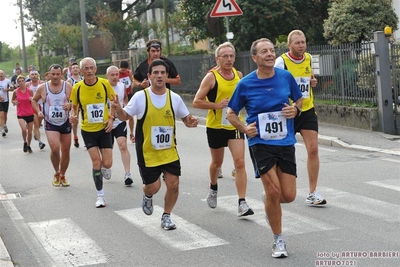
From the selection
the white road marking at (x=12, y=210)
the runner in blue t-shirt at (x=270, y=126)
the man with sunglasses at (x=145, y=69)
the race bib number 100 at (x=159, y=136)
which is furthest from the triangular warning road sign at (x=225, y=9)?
the runner in blue t-shirt at (x=270, y=126)

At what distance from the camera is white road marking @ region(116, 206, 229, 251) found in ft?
26.5

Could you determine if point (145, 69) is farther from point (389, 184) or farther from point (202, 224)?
point (202, 224)

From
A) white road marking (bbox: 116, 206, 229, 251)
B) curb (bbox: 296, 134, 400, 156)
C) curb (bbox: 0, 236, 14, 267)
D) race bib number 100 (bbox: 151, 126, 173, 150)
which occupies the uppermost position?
race bib number 100 (bbox: 151, 126, 173, 150)

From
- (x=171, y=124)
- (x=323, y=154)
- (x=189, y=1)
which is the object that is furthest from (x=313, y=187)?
→ (x=189, y=1)

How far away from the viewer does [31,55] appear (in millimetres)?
92688

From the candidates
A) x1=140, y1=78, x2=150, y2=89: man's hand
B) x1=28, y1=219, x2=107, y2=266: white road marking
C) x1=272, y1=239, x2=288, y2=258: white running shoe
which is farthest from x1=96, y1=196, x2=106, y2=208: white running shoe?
x1=272, y1=239, x2=288, y2=258: white running shoe

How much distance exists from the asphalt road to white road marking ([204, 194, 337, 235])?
12 mm

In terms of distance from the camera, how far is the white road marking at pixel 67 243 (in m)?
7.71

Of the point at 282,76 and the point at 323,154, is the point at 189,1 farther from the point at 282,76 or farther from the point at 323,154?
the point at 282,76

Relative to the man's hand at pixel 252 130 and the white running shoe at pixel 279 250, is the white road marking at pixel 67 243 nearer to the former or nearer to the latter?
the white running shoe at pixel 279 250

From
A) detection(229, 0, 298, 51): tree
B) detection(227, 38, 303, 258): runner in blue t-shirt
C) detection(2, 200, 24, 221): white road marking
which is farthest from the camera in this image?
detection(229, 0, 298, 51): tree

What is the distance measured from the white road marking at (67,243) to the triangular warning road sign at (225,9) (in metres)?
9.20

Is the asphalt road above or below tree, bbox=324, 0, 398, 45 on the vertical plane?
below

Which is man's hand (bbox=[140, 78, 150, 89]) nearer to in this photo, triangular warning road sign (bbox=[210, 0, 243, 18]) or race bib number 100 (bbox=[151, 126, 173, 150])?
race bib number 100 (bbox=[151, 126, 173, 150])
